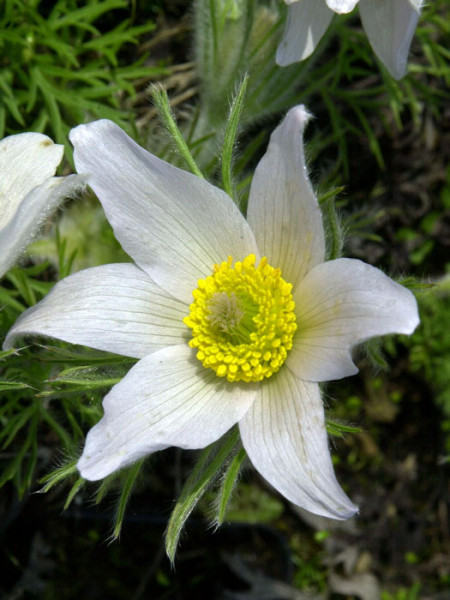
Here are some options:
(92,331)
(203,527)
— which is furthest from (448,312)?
(92,331)

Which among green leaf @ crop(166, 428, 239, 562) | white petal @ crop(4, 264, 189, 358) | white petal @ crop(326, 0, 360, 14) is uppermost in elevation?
white petal @ crop(326, 0, 360, 14)

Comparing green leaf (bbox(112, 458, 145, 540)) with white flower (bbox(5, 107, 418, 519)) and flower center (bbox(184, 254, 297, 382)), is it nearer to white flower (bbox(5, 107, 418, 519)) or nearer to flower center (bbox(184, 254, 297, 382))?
white flower (bbox(5, 107, 418, 519))

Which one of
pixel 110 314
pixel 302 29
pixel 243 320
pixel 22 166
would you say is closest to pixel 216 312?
pixel 243 320

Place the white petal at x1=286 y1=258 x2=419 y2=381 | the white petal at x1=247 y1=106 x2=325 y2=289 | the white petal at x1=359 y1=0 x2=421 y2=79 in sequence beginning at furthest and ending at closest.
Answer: the white petal at x1=359 y1=0 x2=421 y2=79 → the white petal at x1=247 y1=106 x2=325 y2=289 → the white petal at x1=286 y1=258 x2=419 y2=381

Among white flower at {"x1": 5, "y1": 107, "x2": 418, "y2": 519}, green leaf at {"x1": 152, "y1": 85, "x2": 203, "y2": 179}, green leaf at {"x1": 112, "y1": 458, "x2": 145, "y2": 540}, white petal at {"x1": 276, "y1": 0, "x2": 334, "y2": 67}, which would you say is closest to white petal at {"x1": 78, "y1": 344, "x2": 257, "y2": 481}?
white flower at {"x1": 5, "y1": 107, "x2": 418, "y2": 519}

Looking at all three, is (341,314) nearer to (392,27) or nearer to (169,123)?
(169,123)

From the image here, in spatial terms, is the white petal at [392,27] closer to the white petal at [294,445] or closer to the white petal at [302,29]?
the white petal at [302,29]

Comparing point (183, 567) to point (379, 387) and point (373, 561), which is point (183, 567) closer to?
point (373, 561)

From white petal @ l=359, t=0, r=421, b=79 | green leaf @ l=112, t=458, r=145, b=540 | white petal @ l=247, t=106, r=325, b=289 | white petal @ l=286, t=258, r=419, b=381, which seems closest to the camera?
white petal @ l=286, t=258, r=419, b=381
